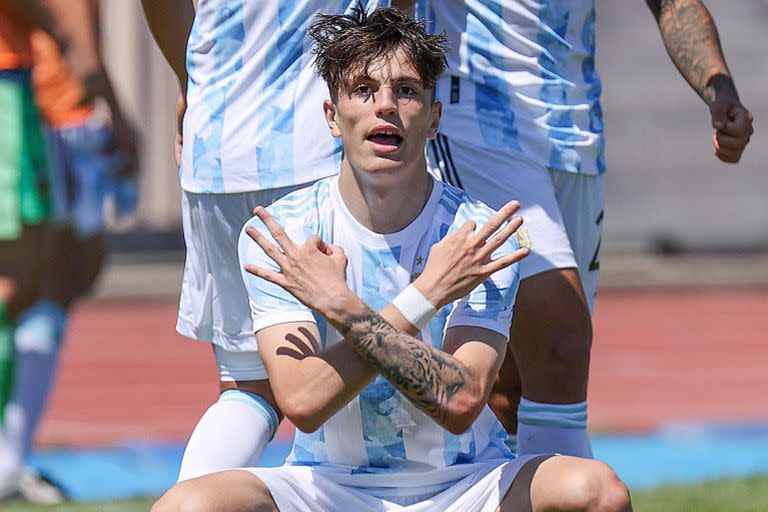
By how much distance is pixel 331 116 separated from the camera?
3359 mm

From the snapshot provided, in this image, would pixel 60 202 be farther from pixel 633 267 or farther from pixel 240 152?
pixel 633 267

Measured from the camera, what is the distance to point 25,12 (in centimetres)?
573

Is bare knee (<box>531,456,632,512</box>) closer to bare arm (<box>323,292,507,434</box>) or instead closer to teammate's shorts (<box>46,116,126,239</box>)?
bare arm (<box>323,292,507,434</box>)

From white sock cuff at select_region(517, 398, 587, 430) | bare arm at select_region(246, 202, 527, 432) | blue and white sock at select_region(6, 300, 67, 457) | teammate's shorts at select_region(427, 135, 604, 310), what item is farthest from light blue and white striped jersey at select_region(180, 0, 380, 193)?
blue and white sock at select_region(6, 300, 67, 457)

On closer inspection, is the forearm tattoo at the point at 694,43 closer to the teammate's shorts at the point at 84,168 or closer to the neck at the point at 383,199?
the neck at the point at 383,199

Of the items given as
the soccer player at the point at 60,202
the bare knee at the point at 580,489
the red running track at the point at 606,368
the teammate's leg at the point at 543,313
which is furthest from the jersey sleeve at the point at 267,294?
the red running track at the point at 606,368

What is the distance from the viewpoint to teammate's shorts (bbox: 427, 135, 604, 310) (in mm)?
3916

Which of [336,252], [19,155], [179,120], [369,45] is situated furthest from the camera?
[19,155]

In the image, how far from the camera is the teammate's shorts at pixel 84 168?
622cm

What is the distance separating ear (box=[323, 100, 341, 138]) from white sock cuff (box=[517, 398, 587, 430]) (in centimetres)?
100

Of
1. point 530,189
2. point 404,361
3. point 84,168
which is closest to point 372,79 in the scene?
point 404,361

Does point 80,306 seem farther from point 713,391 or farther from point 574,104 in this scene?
point 574,104

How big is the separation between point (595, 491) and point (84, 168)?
3746 mm

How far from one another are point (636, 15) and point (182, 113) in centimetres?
1185
